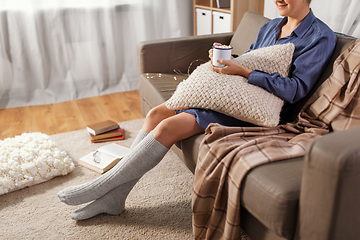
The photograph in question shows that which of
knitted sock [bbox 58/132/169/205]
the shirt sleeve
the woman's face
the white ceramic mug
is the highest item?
Result: the woman's face

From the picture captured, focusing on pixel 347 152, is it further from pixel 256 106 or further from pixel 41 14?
pixel 41 14

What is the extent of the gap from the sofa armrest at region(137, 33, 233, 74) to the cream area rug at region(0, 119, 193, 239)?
743 millimetres

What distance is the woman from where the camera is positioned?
53.3 inches

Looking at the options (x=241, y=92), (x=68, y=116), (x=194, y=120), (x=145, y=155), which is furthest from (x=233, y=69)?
(x=68, y=116)

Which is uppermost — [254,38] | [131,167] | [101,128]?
[254,38]

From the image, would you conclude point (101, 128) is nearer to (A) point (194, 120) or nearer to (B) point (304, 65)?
(A) point (194, 120)

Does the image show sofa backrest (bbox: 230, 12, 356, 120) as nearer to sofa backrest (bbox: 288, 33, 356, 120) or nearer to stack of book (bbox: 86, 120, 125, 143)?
sofa backrest (bbox: 288, 33, 356, 120)

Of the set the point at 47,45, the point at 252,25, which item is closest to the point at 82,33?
the point at 47,45

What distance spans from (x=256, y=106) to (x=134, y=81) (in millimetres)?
2300

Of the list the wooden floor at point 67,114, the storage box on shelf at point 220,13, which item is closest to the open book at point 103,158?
the wooden floor at point 67,114

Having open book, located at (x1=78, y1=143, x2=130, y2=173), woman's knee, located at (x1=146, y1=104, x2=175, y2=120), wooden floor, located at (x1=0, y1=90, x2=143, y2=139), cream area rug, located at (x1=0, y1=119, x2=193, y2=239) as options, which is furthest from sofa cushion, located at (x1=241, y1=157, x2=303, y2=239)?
wooden floor, located at (x1=0, y1=90, x2=143, y2=139)

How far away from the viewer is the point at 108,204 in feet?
4.77

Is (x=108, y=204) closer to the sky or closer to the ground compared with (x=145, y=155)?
closer to the ground

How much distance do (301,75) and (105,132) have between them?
4.53 ft
